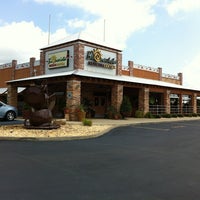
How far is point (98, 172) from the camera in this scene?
6445 millimetres

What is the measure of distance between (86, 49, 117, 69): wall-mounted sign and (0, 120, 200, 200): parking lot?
17162 millimetres

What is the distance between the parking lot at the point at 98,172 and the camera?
4.96m

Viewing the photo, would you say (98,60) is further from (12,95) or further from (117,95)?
(12,95)

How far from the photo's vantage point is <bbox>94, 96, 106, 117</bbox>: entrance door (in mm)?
29875

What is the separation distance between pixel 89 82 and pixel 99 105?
24.6ft

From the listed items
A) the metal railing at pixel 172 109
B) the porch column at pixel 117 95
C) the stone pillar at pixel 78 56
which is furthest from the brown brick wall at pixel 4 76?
the metal railing at pixel 172 109

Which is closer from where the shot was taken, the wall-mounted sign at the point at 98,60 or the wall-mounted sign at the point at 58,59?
the wall-mounted sign at the point at 98,60

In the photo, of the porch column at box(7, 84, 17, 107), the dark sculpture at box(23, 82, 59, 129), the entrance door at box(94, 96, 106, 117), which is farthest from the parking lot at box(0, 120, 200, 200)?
the entrance door at box(94, 96, 106, 117)

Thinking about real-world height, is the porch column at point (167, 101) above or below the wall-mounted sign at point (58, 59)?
below

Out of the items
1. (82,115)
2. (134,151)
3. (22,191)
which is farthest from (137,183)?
(82,115)

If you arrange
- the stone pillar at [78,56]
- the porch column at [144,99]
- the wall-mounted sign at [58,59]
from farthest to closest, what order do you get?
1. the porch column at [144,99]
2. the wall-mounted sign at [58,59]
3. the stone pillar at [78,56]

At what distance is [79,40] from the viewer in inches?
1015

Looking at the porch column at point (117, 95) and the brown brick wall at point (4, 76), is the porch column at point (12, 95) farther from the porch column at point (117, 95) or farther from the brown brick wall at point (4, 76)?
the brown brick wall at point (4, 76)

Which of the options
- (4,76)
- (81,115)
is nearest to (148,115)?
(81,115)
